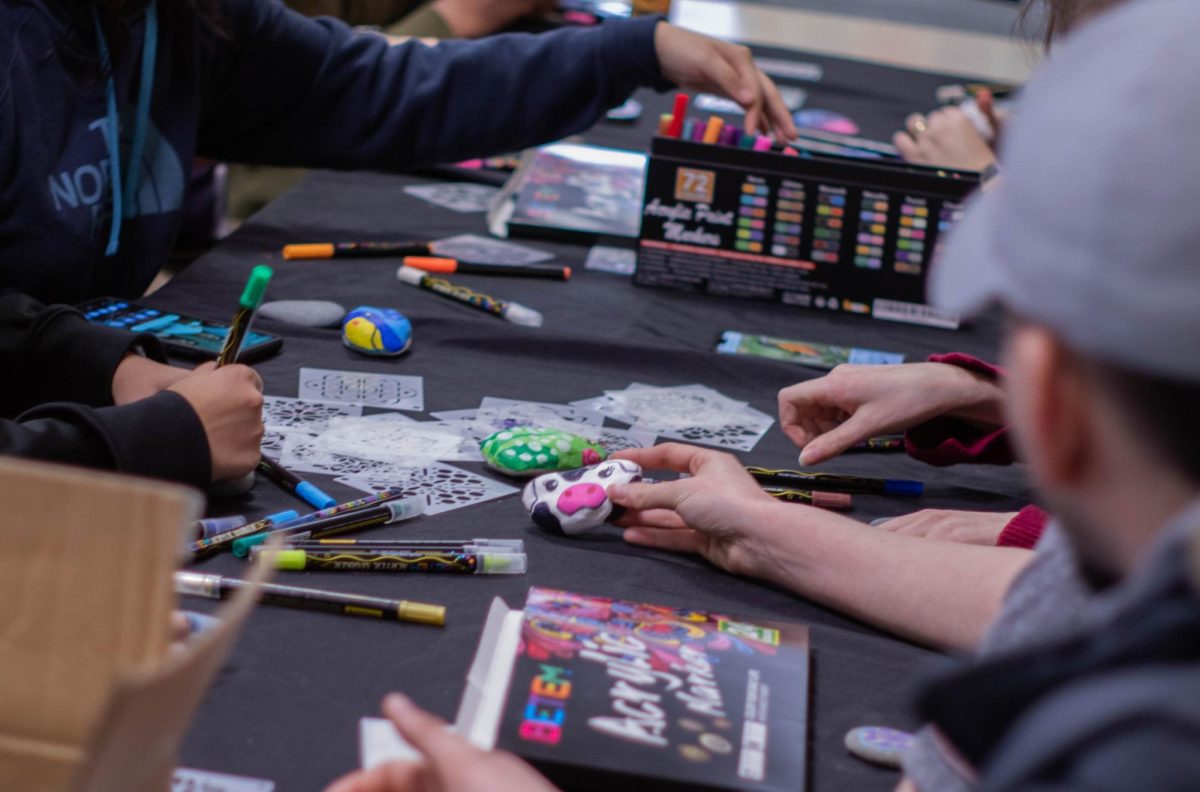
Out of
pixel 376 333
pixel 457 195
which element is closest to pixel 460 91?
pixel 457 195

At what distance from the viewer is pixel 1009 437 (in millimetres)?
1193

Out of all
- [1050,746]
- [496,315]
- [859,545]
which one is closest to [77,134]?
[496,315]

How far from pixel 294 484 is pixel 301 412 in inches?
6.5

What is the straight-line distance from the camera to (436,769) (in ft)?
2.03

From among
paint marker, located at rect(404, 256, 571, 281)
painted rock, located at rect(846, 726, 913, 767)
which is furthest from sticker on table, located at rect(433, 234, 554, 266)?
painted rock, located at rect(846, 726, 913, 767)

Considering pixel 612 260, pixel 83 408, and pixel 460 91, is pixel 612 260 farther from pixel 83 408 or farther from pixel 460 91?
pixel 83 408

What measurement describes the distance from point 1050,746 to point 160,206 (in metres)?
1.35

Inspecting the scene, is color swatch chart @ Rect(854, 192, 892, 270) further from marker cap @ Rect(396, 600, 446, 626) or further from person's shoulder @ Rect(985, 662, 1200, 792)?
person's shoulder @ Rect(985, 662, 1200, 792)

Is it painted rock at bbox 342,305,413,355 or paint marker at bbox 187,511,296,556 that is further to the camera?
painted rock at bbox 342,305,413,355

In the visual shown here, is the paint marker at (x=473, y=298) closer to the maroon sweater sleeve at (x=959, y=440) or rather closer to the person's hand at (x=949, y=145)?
the maroon sweater sleeve at (x=959, y=440)

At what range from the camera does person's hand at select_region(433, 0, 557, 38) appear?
2.60 metres

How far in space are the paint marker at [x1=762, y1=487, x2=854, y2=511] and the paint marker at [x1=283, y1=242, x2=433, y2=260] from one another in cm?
70

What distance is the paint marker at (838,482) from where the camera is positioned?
3.60 ft

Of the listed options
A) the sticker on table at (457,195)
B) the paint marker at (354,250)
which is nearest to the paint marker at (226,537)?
the paint marker at (354,250)
